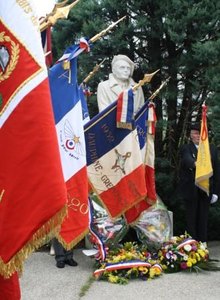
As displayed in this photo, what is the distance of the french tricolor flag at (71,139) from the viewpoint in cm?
320

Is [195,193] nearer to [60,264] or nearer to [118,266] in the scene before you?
[118,266]

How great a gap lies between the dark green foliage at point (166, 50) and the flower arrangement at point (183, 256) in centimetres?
146

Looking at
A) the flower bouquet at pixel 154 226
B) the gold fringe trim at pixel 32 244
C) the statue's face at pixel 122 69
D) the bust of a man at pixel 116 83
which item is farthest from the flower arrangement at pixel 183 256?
the gold fringe trim at pixel 32 244

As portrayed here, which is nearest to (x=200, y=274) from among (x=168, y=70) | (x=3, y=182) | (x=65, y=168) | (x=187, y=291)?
(x=187, y=291)

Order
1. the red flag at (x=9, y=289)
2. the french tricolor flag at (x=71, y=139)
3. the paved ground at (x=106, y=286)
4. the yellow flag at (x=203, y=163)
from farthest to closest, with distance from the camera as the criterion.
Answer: the yellow flag at (x=203, y=163) → the paved ground at (x=106, y=286) → the french tricolor flag at (x=71, y=139) → the red flag at (x=9, y=289)

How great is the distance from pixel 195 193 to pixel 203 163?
1.29ft

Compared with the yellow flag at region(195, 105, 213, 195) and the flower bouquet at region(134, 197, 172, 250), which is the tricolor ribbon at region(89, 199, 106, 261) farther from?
the yellow flag at region(195, 105, 213, 195)

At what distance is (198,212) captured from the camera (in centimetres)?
573

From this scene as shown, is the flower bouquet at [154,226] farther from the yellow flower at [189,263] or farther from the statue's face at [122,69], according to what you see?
the statue's face at [122,69]

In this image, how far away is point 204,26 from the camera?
6.33 meters

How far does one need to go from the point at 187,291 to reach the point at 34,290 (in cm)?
140

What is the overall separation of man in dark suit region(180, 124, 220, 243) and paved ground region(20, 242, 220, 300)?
2.42ft

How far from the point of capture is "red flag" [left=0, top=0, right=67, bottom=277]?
1788 mm

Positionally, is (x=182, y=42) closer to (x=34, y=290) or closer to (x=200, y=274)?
(x=200, y=274)
